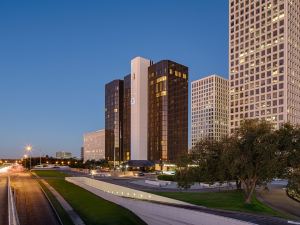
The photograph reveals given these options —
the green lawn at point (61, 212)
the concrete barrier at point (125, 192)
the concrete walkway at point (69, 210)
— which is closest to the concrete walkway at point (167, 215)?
the concrete barrier at point (125, 192)

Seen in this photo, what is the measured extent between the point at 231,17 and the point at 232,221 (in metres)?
147

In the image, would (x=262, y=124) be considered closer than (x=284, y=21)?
Yes

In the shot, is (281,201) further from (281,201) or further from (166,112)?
(166,112)

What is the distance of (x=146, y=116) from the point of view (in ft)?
512

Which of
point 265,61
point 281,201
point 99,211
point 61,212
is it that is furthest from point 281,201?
point 265,61

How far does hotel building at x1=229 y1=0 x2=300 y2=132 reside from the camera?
13175 cm

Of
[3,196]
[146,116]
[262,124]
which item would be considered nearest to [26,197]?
[3,196]

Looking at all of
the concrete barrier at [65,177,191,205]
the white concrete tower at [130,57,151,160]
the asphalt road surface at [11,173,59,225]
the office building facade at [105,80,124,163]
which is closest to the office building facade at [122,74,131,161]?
the office building facade at [105,80,124,163]

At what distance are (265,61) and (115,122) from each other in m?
88.2

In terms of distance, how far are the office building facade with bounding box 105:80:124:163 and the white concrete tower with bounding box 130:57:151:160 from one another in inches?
1048

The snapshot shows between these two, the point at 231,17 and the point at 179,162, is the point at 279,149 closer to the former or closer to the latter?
the point at 179,162

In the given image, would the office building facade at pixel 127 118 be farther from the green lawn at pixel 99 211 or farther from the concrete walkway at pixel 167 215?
Answer: the concrete walkway at pixel 167 215

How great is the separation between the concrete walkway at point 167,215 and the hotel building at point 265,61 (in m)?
107

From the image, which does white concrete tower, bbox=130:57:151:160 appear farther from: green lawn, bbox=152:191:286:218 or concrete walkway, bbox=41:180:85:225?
concrete walkway, bbox=41:180:85:225
